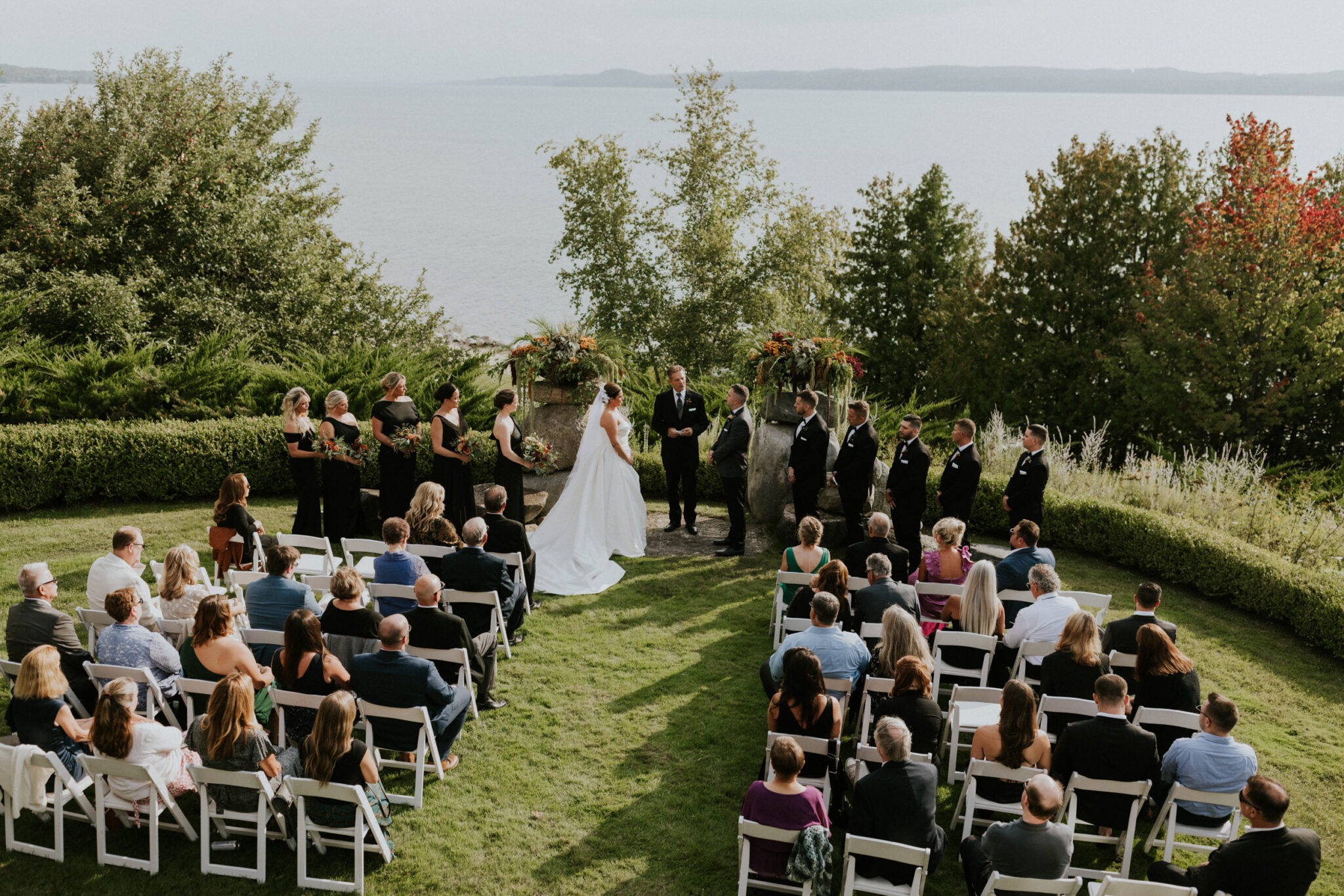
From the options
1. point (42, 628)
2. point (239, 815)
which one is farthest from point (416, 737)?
point (42, 628)

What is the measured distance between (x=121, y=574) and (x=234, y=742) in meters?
2.69

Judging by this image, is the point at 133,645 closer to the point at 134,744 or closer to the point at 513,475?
the point at 134,744

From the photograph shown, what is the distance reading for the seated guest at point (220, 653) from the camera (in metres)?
6.40

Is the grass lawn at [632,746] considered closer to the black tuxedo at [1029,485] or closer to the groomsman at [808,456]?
the groomsman at [808,456]

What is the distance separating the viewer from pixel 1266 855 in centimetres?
490

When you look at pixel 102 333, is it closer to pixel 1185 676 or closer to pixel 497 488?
pixel 497 488

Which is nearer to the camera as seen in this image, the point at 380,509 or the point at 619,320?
the point at 380,509

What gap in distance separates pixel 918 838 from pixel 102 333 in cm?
1677

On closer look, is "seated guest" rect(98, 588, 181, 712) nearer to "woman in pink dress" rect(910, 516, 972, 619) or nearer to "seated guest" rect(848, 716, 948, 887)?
"seated guest" rect(848, 716, 948, 887)

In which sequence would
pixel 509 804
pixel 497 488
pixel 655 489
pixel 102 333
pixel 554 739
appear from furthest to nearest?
pixel 102 333 < pixel 655 489 < pixel 497 488 < pixel 554 739 < pixel 509 804

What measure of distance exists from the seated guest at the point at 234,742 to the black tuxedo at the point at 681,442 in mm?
6587

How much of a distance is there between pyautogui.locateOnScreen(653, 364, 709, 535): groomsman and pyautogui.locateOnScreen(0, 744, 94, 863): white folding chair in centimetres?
709

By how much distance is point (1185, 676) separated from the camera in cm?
651

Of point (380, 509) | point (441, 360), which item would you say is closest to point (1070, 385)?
point (441, 360)
